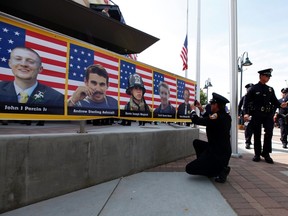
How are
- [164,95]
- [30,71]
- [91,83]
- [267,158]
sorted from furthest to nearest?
1. [164,95]
2. [267,158]
3. [91,83]
4. [30,71]

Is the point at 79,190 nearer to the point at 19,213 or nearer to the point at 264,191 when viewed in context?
the point at 19,213

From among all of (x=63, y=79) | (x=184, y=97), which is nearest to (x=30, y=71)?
(x=63, y=79)

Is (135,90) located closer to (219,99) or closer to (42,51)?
(219,99)

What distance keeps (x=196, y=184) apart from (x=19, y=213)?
2494 millimetres

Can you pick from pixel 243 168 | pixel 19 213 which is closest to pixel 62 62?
pixel 19 213

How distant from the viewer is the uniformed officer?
4.48 metres

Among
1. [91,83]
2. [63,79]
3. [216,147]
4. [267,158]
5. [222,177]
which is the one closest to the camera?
[63,79]

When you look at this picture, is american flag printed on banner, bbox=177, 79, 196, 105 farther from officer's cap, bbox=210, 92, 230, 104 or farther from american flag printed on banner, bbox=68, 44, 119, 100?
american flag printed on banner, bbox=68, 44, 119, 100

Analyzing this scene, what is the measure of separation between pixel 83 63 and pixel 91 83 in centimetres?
34

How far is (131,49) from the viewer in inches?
472

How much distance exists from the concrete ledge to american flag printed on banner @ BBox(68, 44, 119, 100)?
74 centimetres

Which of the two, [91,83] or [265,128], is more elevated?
[91,83]

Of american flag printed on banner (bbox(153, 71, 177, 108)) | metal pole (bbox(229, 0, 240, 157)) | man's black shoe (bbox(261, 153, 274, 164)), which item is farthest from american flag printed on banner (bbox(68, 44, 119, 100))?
man's black shoe (bbox(261, 153, 274, 164))

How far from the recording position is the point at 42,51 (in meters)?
3.61
